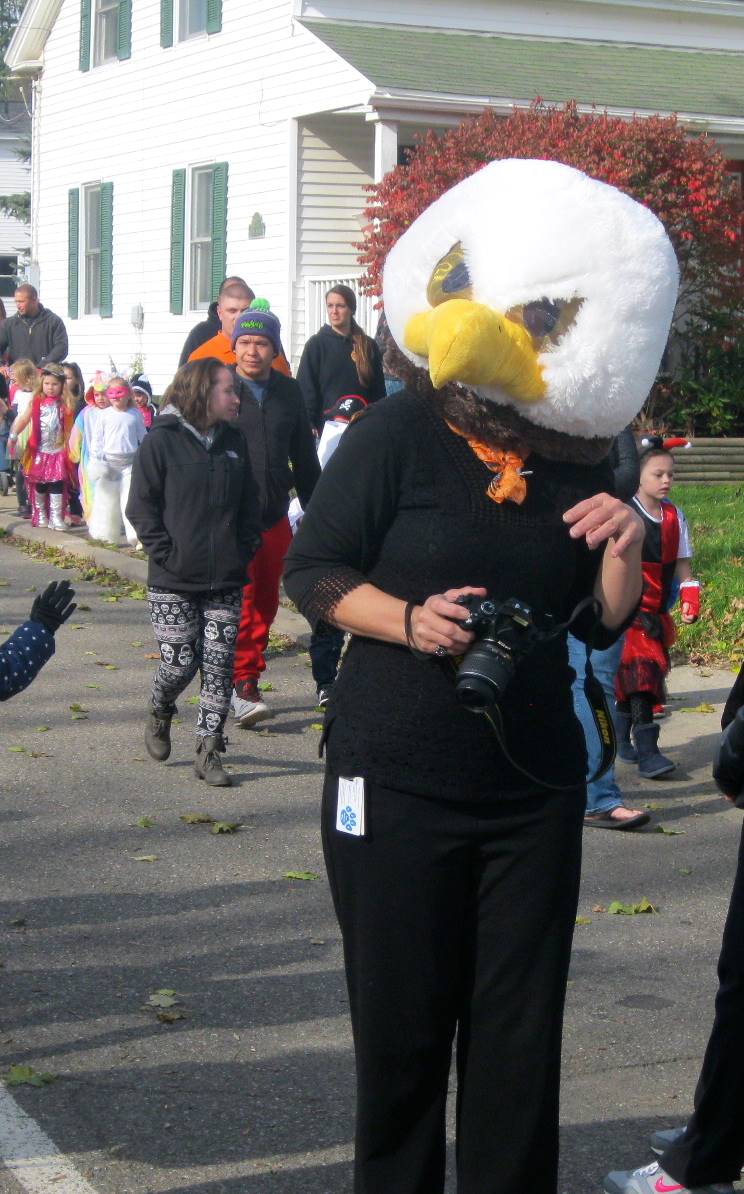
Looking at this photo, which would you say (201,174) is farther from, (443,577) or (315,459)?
(443,577)

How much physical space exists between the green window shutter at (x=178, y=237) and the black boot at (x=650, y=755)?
15913mm

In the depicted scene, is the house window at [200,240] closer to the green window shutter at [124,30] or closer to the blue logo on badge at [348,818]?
the green window shutter at [124,30]

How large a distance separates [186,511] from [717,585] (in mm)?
4441

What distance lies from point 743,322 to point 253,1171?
52.5 feet

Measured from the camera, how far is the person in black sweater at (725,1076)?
3.36 meters

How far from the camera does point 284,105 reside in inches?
767

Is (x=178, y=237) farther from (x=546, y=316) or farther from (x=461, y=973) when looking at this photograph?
(x=461, y=973)

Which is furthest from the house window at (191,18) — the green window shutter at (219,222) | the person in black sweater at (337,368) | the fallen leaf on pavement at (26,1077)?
the fallen leaf on pavement at (26,1077)

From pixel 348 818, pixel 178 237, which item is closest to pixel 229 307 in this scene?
pixel 348 818

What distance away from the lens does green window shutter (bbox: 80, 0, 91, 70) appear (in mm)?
24828

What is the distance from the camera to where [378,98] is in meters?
17.4

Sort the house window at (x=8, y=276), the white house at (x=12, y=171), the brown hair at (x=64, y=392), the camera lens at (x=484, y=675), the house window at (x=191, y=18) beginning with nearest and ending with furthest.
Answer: the camera lens at (x=484, y=675), the brown hair at (x=64, y=392), the house window at (x=191, y=18), the house window at (x=8, y=276), the white house at (x=12, y=171)

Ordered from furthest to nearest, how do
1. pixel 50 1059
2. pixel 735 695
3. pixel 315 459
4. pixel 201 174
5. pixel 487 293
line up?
pixel 201 174 → pixel 315 459 → pixel 50 1059 → pixel 735 695 → pixel 487 293

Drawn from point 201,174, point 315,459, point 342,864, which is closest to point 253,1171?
point 342,864
